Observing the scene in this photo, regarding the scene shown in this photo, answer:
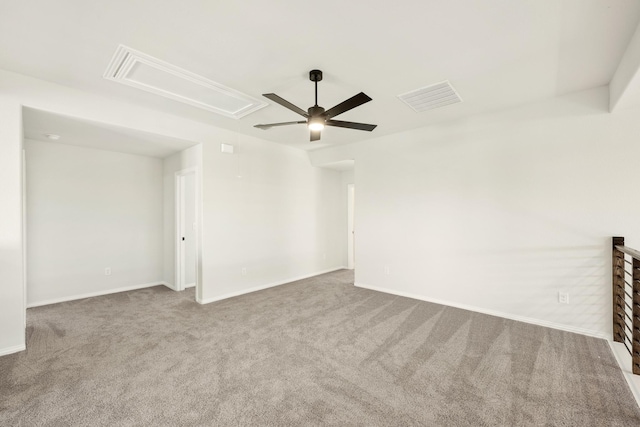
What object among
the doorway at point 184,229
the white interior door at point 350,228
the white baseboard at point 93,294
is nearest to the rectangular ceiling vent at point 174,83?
the doorway at point 184,229

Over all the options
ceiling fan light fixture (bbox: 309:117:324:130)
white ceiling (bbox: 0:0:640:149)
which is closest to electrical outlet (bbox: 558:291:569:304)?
white ceiling (bbox: 0:0:640:149)

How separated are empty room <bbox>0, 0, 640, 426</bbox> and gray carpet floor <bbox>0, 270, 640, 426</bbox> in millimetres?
22

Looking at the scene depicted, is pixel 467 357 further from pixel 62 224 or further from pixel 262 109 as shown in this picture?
pixel 62 224

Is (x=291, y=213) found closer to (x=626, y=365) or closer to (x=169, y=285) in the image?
(x=169, y=285)

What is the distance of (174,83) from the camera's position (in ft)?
9.63

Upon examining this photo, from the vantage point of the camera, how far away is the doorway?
4.91 metres

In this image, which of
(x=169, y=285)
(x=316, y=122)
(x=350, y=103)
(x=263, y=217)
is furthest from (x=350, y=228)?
(x=350, y=103)

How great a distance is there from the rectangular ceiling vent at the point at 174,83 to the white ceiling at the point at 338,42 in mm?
109

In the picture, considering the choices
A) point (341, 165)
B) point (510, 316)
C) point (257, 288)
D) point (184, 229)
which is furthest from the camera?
point (341, 165)

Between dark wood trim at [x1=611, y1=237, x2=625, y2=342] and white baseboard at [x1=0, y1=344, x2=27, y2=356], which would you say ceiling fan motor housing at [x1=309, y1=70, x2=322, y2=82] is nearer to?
dark wood trim at [x1=611, y1=237, x2=625, y2=342]

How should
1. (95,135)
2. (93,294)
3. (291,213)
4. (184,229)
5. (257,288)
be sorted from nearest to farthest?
(95,135) → (93,294) → (257,288) → (184,229) → (291,213)

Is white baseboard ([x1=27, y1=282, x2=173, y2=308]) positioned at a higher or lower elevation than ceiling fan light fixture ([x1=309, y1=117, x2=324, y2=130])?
lower

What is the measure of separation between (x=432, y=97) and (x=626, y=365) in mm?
3072

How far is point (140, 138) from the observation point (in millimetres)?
3943
